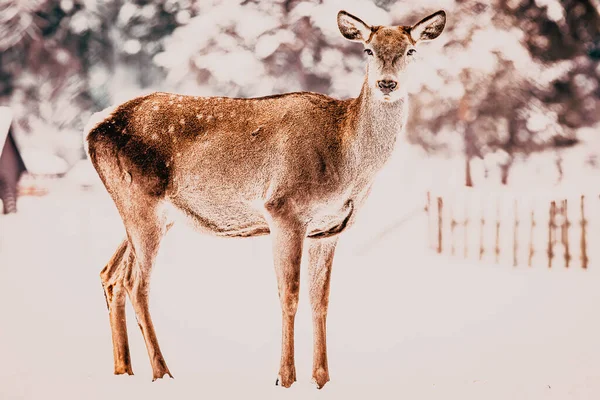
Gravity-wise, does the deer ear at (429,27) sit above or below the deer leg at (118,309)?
above

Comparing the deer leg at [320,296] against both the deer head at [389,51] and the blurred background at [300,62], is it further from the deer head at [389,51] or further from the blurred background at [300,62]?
the blurred background at [300,62]

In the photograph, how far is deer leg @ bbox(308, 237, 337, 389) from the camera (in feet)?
12.5

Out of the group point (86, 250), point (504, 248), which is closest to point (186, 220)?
point (86, 250)

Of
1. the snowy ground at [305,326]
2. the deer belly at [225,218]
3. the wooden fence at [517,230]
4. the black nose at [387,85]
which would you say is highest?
the black nose at [387,85]

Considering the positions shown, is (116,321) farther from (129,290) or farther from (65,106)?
(65,106)

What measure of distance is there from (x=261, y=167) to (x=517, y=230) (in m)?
5.78

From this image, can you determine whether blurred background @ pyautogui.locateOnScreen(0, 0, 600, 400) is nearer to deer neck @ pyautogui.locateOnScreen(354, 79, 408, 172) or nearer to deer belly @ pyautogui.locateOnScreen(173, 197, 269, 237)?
deer belly @ pyautogui.locateOnScreen(173, 197, 269, 237)

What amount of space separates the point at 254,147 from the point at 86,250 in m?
5.75

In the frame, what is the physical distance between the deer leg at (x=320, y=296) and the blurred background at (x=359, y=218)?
132 millimetres

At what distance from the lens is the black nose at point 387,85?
3316 millimetres

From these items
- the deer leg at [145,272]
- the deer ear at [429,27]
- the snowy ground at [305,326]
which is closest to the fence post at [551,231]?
the snowy ground at [305,326]

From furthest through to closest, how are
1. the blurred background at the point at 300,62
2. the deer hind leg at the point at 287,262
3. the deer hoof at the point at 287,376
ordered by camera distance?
1. the blurred background at the point at 300,62
2. the deer hoof at the point at 287,376
3. the deer hind leg at the point at 287,262

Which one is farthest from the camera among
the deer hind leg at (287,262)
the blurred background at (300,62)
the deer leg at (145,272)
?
the blurred background at (300,62)

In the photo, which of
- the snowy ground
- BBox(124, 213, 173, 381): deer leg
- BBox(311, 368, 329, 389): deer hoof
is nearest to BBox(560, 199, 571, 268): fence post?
the snowy ground
